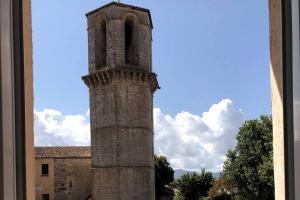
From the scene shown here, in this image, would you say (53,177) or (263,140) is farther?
(53,177)

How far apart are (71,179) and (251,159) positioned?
14172mm

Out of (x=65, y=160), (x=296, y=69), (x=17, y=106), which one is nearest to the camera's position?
(x=296, y=69)

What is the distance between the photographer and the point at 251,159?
2189 cm

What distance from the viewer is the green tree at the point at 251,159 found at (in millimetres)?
21250

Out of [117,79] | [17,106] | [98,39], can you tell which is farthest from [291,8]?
[98,39]

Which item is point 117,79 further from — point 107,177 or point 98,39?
point 107,177

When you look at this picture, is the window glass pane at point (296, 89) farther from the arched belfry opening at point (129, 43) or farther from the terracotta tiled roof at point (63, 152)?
the terracotta tiled roof at point (63, 152)

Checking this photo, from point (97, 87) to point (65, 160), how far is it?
36.2 feet

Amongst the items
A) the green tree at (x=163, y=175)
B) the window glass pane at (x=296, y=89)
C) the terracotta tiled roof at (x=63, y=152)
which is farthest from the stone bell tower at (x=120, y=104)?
the window glass pane at (x=296, y=89)

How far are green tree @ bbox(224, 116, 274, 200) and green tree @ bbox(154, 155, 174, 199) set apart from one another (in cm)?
1342

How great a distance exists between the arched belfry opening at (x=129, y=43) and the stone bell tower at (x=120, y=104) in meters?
0.05

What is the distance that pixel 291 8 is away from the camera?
1039 millimetres

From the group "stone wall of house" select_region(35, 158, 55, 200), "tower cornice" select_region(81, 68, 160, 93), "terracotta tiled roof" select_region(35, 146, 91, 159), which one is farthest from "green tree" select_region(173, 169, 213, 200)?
"tower cornice" select_region(81, 68, 160, 93)

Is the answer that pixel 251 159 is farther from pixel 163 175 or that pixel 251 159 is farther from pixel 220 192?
pixel 163 175
